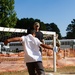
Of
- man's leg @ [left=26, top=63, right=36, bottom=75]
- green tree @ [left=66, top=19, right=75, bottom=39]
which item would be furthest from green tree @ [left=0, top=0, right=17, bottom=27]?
green tree @ [left=66, top=19, right=75, bottom=39]

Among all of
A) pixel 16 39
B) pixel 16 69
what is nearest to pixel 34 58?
pixel 16 39

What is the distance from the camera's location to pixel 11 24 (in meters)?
46.8

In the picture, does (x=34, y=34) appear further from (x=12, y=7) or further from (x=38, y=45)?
(x=12, y=7)

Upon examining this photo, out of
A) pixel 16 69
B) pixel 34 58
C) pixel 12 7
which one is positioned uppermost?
pixel 12 7

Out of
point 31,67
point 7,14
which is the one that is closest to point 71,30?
point 7,14

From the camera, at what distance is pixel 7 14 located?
47562 millimetres

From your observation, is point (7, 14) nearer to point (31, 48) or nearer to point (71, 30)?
point (31, 48)

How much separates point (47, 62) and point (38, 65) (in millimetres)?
11256

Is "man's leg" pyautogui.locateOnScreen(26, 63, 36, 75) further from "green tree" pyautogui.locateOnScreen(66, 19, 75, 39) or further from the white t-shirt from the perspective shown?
"green tree" pyautogui.locateOnScreen(66, 19, 75, 39)

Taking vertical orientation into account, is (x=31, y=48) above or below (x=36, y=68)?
above

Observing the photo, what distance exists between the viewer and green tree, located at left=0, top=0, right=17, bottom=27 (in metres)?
46.9

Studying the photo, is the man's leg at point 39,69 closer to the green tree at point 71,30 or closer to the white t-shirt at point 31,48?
the white t-shirt at point 31,48

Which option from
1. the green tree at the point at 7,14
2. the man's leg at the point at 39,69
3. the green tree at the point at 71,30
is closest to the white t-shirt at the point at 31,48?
the man's leg at the point at 39,69

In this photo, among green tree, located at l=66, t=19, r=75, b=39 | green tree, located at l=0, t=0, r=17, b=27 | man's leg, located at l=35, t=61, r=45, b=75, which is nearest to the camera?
man's leg, located at l=35, t=61, r=45, b=75
